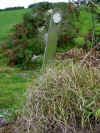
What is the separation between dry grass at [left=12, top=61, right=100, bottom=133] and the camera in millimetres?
2971

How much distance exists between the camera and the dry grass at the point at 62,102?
297 centimetres

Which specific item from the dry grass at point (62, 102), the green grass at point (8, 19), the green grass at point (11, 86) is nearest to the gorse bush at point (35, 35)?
the green grass at point (11, 86)

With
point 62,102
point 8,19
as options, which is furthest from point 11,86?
point 8,19

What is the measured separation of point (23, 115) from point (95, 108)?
796 millimetres

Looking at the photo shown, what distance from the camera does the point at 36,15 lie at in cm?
1145

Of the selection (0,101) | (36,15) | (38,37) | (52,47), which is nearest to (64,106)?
(52,47)

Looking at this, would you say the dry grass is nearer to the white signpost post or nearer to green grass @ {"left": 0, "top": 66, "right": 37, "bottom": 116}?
the white signpost post

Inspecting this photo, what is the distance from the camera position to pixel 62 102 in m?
3.06

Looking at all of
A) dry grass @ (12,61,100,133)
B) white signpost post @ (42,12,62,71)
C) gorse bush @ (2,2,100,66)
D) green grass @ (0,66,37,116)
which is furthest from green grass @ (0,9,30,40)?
dry grass @ (12,61,100,133)

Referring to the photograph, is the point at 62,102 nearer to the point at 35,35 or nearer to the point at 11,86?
the point at 11,86

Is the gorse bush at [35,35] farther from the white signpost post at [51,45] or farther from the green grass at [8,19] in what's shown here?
the green grass at [8,19]

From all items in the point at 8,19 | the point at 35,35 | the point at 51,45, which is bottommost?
the point at 35,35

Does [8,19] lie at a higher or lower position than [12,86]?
higher

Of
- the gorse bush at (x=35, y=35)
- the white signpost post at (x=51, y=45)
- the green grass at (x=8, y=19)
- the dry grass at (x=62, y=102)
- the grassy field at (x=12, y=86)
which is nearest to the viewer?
the dry grass at (x=62, y=102)
